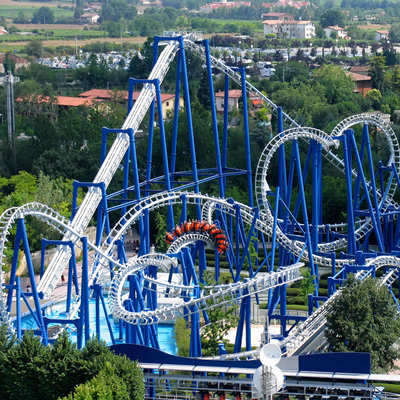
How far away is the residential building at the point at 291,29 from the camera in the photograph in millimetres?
176875

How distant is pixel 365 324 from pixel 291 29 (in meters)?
155

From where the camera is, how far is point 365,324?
28281mm

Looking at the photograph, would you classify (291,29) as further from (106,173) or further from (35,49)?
(106,173)

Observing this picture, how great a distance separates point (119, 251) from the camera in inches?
1239

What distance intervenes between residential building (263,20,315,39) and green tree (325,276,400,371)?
5919 inches

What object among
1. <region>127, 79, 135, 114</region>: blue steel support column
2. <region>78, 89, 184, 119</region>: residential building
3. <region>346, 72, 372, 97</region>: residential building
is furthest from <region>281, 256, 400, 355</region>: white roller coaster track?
<region>346, 72, 372, 97</region>: residential building

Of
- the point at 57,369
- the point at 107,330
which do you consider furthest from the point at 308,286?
A: the point at 57,369

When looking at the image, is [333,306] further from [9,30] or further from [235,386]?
[9,30]

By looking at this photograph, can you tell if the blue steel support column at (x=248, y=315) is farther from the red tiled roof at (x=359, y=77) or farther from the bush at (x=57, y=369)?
the red tiled roof at (x=359, y=77)

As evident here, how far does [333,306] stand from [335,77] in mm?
62521

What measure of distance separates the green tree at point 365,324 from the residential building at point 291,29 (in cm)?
15034

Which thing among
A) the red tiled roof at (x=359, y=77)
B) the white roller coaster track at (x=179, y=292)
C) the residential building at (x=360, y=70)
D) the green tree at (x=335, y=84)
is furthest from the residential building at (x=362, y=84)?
the white roller coaster track at (x=179, y=292)

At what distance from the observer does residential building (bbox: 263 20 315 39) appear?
17688 cm

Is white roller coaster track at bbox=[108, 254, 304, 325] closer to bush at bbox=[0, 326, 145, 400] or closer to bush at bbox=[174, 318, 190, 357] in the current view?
bush at bbox=[174, 318, 190, 357]
